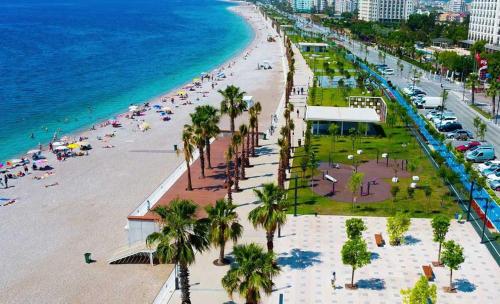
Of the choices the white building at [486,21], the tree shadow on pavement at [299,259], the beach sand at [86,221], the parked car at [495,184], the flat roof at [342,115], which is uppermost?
the white building at [486,21]

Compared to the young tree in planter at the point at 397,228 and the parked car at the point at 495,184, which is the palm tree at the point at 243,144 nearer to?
the young tree in planter at the point at 397,228

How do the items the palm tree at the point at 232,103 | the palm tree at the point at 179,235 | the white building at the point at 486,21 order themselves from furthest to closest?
the white building at the point at 486,21 → the palm tree at the point at 232,103 → the palm tree at the point at 179,235

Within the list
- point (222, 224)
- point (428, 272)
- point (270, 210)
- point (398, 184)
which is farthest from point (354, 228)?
point (398, 184)

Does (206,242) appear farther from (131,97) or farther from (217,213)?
(131,97)

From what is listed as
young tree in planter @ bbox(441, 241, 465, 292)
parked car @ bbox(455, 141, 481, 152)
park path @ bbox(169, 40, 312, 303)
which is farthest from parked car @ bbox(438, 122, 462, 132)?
young tree in planter @ bbox(441, 241, 465, 292)

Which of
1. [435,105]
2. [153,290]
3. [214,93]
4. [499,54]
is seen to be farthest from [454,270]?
[499,54]

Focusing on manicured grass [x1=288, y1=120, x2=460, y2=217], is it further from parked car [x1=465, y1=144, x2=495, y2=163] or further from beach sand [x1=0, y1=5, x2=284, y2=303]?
beach sand [x1=0, y1=5, x2=284, y2=303]

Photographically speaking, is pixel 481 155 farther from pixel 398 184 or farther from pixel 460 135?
pixel 398 184

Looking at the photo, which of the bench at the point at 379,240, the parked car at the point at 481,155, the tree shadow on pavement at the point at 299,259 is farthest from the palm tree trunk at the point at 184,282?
the parked car at the point at 481,155
